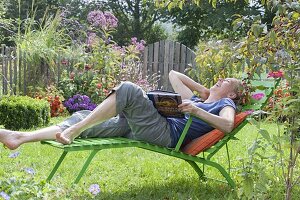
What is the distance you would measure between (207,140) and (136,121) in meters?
0.52

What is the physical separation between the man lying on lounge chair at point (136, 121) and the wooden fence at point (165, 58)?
750cm

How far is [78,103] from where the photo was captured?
28.4 ft

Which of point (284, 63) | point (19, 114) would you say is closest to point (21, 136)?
point (284, 63)

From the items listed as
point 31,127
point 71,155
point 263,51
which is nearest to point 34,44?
point 31,127

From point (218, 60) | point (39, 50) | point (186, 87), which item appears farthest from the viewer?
point (39, 50)

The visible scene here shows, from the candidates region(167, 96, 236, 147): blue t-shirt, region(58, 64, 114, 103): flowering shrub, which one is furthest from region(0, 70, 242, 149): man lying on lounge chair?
region(58, 64, 114, 103): flowering shrub

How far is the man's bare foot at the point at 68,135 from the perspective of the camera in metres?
3.19

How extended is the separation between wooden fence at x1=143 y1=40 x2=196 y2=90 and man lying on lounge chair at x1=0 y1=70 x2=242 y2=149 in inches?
295

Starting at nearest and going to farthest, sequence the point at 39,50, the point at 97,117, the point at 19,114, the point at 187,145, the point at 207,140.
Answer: the point at 97,117 < the point at 207,140 < the point at 187,145 < the point at 19,114 < the point at 39,50

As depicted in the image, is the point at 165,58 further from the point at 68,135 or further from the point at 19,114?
the point at 68,135

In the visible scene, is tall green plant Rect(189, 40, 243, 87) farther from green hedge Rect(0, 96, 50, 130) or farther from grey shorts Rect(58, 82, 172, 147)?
green hedge Rect(0, 96, 50, 130)

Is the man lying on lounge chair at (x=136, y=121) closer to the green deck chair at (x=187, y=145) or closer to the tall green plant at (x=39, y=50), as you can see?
the green deck chair at (x=187, y=145)

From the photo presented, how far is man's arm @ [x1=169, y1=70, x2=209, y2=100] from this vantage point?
4160 mm

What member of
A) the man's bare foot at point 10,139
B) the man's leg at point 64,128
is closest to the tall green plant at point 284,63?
the man's leg at point 64,128
